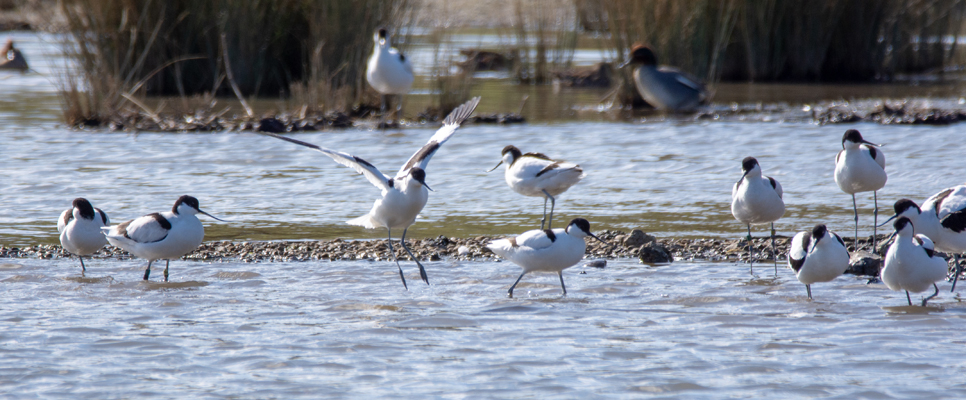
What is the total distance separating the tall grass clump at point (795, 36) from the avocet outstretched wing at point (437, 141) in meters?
10.2

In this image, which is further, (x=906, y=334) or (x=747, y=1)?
(x=747, y=1)

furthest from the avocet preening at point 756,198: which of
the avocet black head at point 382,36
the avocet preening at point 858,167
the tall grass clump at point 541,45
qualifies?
the tall grass clump at point 541,45

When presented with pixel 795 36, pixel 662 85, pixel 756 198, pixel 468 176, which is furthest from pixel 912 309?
pixel 795 36

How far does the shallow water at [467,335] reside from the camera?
5.01 meters

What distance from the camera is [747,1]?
A: 1986cm

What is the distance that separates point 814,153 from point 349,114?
7.49 m

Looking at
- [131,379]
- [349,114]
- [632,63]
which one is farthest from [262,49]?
[131,379]

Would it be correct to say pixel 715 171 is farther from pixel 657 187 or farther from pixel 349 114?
pixel 349 114

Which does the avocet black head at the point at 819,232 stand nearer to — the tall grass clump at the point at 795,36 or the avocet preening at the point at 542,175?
the avocet preening at the point at 542,175

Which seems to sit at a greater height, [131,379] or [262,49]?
[262,49]

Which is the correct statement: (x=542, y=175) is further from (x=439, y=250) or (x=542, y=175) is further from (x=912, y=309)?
(x=912, y=309)

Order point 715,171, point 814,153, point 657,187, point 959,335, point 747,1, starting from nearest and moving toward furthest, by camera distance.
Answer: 1. point 959,335
2. point 657,187
3. point 715,171
4. point 814,153
5. point 747,1

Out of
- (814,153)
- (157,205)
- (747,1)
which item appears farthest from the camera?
(747,1)

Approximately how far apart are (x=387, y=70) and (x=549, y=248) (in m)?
9.12
